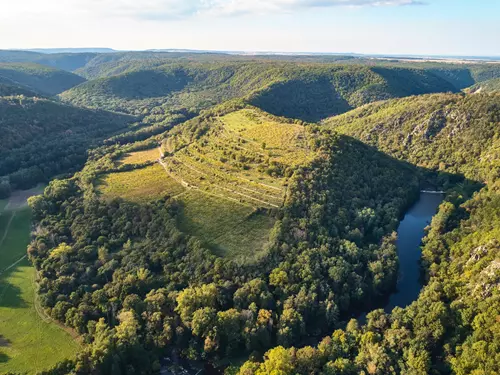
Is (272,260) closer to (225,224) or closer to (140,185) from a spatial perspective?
(225,224)

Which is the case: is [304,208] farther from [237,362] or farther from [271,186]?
[237,362]

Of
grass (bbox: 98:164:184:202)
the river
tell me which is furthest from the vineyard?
the river

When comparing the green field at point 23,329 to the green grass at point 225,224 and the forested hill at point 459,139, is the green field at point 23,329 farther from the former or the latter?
the forested hill at point 459,139

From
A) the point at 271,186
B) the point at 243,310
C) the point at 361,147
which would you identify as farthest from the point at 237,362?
the point at 361,147

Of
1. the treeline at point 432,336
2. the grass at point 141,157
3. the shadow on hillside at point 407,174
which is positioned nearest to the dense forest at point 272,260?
the treeline at point 432,336

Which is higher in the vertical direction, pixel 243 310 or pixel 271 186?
pixel 271 186

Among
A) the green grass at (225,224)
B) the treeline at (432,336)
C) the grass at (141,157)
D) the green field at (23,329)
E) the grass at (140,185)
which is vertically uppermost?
the grass at (141,157)
